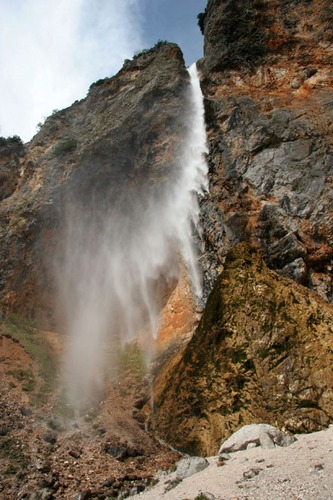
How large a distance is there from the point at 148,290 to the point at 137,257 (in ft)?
8.02

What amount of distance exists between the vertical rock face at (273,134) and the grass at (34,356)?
27.2ft

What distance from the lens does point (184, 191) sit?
2292cm

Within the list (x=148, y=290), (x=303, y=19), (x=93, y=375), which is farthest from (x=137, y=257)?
(x=303, y=19)

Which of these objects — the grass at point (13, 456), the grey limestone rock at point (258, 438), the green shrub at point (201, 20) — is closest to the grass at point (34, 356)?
the grass at point (13, 456)

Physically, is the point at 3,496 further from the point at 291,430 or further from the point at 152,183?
the point at 152,183

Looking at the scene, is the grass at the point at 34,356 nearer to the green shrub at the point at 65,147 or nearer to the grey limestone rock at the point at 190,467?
the grey limestone rock at the point at 190,467

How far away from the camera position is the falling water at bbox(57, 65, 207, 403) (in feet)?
68.8

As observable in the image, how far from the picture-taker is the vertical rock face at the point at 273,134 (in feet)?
53.7

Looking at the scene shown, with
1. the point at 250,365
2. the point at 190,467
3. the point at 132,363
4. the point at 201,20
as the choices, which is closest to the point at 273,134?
the point at 250,365

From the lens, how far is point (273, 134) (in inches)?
770

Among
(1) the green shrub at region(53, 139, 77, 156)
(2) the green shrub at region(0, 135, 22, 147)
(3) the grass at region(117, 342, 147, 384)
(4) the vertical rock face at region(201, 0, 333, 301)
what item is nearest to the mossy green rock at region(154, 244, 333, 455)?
(4) the vertical rock face at region(201, 0, 333, 301)

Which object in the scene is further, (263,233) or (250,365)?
(263,233)

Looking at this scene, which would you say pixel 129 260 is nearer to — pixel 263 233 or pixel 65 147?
pixel 263 233

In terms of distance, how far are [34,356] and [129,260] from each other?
757cm
